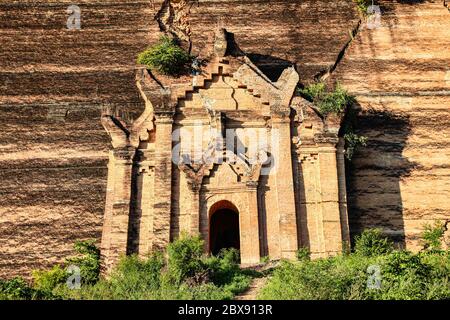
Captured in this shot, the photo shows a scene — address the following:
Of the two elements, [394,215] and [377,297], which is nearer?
[377,297]

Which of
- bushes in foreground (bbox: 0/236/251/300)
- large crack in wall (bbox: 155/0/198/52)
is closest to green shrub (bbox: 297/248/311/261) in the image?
bushes in foreground (bbox: 0/236/251/300)

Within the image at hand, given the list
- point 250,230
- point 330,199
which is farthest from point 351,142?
point 250,230

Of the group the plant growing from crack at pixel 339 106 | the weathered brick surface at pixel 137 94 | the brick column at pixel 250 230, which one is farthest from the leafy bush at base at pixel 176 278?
the plant growing from crack at pixel 339 106

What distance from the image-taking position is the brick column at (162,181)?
18.4 m

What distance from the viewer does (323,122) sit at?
1986 centimetres

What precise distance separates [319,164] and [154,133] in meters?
4.73

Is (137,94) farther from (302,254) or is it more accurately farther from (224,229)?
(302,254)

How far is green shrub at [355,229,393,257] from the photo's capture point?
60.0 ft

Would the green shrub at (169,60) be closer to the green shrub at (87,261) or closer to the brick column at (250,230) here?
the brick column at (250,230)

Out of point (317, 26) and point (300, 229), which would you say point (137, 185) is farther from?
point (317, 26)

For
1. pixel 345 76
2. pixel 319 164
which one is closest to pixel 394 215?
pixel 319 164

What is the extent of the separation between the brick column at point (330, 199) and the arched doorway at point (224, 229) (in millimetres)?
3056

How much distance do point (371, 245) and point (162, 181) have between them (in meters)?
5.84

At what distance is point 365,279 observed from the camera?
15.3 m
